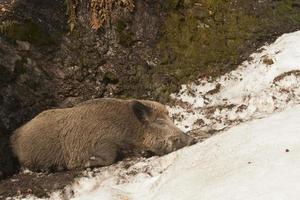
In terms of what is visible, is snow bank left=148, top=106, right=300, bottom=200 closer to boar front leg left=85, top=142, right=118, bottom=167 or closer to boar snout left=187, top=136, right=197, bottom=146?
boar snout left=187, top=136, right=197, bottom=146

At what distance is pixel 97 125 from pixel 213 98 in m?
3.29

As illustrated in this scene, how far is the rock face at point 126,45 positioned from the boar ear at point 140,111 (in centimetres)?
202

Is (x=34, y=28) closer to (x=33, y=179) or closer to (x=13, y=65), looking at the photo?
(x=13, y=65)

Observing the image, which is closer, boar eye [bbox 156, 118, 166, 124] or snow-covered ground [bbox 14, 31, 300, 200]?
snow-covered ground [bbox 14, 31, 300, 200]

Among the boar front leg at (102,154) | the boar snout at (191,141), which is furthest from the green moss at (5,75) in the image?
the boar snout at (191,141)

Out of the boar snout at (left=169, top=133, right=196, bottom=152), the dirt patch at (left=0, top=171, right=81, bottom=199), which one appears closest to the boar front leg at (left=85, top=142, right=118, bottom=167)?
the dirt patch at (left=0, top=171, right=81, bottom=199)

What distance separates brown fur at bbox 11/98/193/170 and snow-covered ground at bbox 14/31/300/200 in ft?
1.86

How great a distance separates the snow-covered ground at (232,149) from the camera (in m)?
9.11

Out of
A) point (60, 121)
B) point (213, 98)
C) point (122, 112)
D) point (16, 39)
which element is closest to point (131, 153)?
point (122, 112)

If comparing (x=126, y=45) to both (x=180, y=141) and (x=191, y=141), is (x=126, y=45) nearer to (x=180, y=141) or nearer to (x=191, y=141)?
(x=180, y=141)

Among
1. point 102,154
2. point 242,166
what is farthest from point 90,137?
point 242,166

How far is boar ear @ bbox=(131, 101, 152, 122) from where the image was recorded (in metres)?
11.7

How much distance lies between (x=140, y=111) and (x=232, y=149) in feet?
7.62

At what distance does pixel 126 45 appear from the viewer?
1463 centimetres
